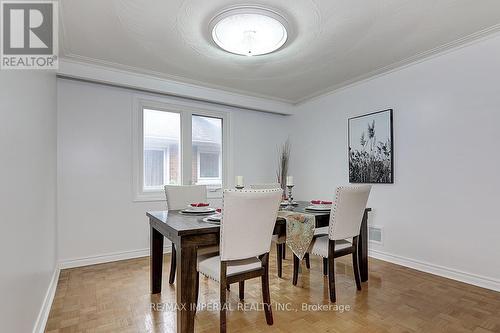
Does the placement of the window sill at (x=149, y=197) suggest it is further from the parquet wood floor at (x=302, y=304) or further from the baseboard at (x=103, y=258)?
the parquet wood floor at (x=302, y=304)

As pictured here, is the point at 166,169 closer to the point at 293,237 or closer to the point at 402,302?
the point at 293,237

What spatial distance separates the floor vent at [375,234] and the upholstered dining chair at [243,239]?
2.21 m

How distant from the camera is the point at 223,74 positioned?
11.9 feet

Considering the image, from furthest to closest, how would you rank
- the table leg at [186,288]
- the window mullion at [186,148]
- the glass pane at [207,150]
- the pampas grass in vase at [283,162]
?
1. the pampas grass in vase at [283,162]
2. the glass pane at [207,150]
3. the window mullion at [186,148]
4. the table leg at [186,288]

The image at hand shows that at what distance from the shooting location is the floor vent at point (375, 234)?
355 cm

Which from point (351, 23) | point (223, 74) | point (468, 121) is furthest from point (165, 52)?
point (468, 121)

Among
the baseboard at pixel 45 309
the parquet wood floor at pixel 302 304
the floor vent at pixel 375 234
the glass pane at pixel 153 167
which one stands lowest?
the parquet wood floor at pixel 302 304

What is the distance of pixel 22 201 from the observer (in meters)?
1.50

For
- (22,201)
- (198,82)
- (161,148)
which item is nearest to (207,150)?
(161,148)

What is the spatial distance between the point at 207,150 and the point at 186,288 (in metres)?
2.89

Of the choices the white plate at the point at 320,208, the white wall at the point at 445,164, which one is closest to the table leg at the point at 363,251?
the white plate at the point at 320,208

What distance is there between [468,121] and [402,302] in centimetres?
192

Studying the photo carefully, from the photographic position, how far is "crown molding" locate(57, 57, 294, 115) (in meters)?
3.19

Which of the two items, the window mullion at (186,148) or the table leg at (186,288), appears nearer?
the table leg at (186,288)
